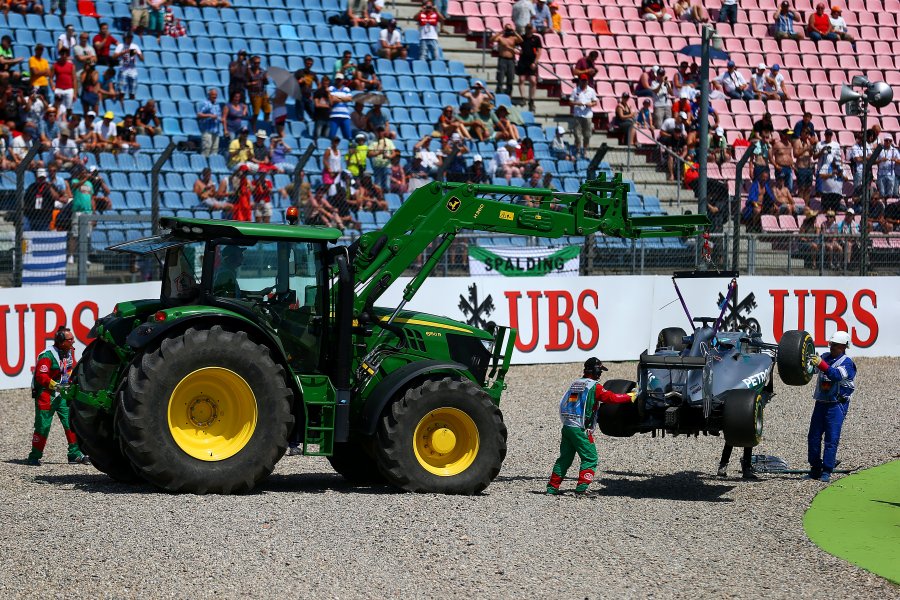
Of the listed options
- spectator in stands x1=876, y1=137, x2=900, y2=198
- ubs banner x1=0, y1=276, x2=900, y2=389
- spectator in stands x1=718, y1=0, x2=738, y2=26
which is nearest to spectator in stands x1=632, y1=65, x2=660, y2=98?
spectator in stands x1=718, y1=0, x2=738, y2=26

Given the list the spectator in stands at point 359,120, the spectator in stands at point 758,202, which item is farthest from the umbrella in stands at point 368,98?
the spectator in stands at point 758,202

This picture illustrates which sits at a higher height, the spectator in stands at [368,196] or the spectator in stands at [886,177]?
the spectator in stands at [886,177]

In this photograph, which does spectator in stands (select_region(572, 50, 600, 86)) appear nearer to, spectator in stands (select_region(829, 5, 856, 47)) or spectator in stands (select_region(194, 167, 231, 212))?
spectator in stands (select_region(829, 5, 856, 47))

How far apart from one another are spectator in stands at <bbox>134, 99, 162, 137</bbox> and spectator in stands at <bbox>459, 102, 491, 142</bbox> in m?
5.64

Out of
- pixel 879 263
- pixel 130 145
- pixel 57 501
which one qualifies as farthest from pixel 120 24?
pixel 57 501

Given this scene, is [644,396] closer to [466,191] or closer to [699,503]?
[699,503]

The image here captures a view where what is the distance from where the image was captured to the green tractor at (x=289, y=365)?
10297 millimetres

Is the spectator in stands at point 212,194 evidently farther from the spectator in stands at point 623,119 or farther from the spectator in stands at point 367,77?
the spectator in stands at point 623,119

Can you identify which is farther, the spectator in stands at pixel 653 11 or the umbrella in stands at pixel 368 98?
the spectator in stands at pixel 653 11

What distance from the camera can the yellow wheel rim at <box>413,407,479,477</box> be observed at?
436 inches

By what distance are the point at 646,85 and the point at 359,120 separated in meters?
7.13

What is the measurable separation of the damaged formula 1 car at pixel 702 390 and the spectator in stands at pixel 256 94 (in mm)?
12959

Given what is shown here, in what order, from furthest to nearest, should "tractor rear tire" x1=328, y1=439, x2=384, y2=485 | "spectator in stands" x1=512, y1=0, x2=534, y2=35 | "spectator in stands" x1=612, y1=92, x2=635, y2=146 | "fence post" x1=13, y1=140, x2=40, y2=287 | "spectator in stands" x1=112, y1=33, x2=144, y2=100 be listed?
"spectator in stands" x1=512, y1=0, x2=534, y2=35 → "spectator in stands" x1=612, y1=92, x2=635, y2=146 → "spectator in stands" x1=112, y1=33, x2=144, y2=100 → "fence post" x1=13, y1=140, x2=40, y2=287 → "tractor rear tire" x1=328, y1=439, x2=384, y2=485

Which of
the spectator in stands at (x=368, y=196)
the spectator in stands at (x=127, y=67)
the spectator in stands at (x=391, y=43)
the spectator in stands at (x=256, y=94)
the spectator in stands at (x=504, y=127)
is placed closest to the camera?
the spectator in stands at (x=368, y=196)
